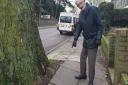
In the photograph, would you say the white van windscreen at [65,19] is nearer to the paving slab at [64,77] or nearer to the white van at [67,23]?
the white van at [67,23]

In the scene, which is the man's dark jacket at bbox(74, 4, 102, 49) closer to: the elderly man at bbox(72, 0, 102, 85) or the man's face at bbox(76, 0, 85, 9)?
the elderly man at bbox(72, 0, 102, 85)

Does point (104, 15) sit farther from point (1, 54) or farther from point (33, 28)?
point (1, 54)

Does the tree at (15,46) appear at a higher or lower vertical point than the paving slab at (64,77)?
higher

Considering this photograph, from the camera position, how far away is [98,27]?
7426 mm

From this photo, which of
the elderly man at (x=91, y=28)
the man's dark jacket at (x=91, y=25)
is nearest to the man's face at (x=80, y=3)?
the elderly man at (x=91, y=28)

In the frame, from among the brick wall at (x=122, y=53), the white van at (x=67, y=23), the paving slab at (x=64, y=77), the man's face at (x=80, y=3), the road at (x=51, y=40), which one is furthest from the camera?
the white van at (x=67, y=23)

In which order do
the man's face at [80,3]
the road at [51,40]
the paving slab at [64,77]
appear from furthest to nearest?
the road at [51,40] → the paving slab at [64,77] → the man's face at [80,3]

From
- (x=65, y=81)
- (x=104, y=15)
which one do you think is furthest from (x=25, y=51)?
(x=104, y=15)

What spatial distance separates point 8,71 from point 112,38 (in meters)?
4.98

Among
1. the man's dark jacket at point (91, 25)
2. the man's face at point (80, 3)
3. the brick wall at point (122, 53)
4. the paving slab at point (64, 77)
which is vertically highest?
the man's face at point (80, 3)

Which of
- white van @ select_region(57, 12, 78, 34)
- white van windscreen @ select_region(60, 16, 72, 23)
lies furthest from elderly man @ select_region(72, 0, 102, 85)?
white van windscreen @ select_region(60, 16, 72, 23)

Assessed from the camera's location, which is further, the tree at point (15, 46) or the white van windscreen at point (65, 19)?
the white van windscreen at point (65, 19)

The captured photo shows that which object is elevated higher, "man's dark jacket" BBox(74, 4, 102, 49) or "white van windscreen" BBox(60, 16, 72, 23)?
"man's dark jacket" BBox(74, 4, 102, 49)

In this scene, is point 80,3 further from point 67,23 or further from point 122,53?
point 67,23
